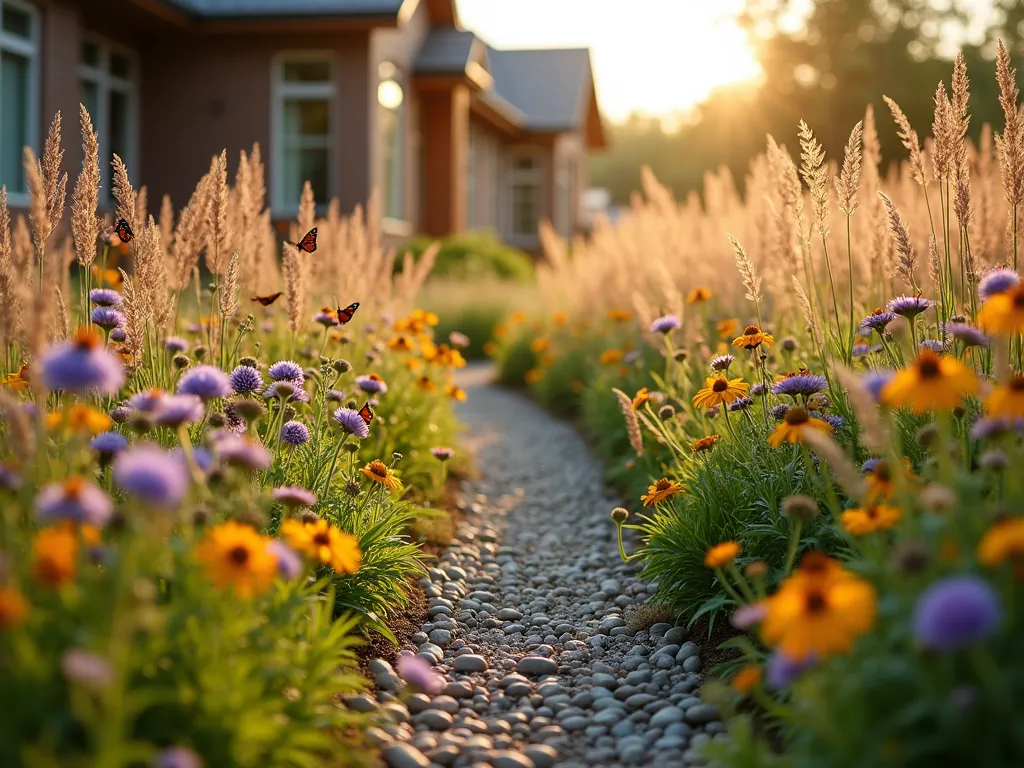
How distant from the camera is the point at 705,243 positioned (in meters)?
6.32

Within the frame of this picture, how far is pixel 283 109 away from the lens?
13242 mm

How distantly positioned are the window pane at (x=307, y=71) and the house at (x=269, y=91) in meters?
0.02

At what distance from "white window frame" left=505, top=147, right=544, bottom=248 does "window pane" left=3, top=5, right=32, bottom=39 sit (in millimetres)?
14686

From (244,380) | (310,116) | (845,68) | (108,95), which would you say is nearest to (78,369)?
(244,380)

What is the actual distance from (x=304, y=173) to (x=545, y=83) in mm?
12881

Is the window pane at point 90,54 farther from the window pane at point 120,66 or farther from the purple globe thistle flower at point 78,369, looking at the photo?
the purple globe thistle flower at point 78,369

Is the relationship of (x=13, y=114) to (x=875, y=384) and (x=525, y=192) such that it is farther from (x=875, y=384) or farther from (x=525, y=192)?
(x=525, y=192)

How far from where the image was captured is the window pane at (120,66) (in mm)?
12188

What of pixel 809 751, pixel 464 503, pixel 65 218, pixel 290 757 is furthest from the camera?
pixel 65 218

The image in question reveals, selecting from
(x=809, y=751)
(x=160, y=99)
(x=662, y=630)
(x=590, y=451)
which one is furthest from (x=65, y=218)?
(x=809, y=751)

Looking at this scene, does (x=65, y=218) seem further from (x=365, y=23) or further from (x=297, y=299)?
(x=297, y=299)

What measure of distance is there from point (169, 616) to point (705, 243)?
4.97 meters

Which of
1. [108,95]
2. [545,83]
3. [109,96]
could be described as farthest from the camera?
[545,83]

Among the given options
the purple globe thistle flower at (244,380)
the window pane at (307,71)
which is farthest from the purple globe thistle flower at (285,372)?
the window pane at (307,71)
